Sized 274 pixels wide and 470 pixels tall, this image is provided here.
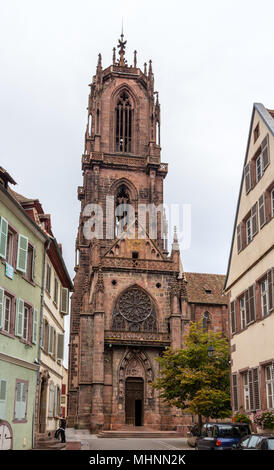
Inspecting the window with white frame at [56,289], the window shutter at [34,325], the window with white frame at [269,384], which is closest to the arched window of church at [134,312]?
the window with white frame at [56,289]

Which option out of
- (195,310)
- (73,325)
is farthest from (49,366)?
(195,310)

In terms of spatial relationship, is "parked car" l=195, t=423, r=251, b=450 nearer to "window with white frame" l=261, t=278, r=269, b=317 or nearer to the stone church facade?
"window with white frame" l=261, t=278, r=269, b=317

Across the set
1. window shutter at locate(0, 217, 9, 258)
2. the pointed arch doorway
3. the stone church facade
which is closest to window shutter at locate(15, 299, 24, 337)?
window shutter at locate(0, 217, 9, 258)

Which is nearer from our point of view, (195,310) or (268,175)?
(268,175)

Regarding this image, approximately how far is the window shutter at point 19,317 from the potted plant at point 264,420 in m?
8.75

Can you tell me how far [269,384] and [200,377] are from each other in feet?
29.9

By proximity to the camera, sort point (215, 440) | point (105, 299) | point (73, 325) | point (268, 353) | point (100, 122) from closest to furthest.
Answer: point (215, 440)
point (268, 353)
point (105, 299)
point (73, 325)
point (100, 122)

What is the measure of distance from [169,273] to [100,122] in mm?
21611

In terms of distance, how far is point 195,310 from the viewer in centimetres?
5806

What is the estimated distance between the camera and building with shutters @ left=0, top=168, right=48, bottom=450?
19312mm

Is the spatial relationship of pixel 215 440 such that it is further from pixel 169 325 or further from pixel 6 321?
pixel 169 325

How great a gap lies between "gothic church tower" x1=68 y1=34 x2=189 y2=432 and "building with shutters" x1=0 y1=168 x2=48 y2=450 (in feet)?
66.9

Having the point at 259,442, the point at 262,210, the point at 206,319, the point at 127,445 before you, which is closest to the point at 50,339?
the point at 127,445

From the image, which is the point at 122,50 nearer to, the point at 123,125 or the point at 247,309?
the point at 123,125
